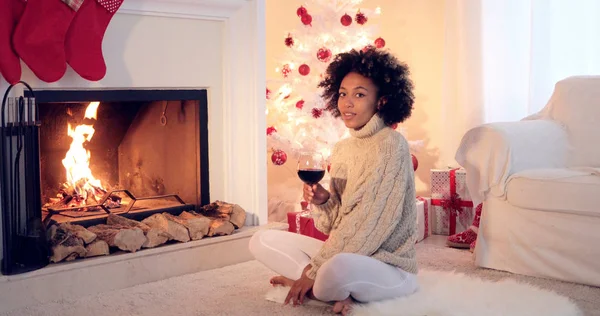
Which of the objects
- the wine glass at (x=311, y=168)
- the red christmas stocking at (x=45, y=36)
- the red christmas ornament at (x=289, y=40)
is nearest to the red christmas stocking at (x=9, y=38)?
the red christmas stocking at (x=45, y=36)

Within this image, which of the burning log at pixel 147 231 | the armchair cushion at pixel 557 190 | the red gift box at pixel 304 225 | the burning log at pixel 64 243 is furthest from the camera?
the red gift box at pixel 304 225

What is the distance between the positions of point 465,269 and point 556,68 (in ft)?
4.77

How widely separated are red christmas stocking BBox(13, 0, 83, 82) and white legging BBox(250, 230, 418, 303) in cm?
99

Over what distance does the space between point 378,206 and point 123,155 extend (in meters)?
1.43

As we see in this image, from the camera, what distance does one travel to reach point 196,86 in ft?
10.4

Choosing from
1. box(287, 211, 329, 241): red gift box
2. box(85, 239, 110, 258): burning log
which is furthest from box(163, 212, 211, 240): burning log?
box(287, 211, 329, 241): red gift box

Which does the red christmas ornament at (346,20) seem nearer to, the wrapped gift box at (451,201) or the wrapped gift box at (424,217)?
the wrapped gift box at (451,201)

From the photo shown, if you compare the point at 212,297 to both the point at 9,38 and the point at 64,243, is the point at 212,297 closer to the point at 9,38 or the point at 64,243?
the point at 64,243

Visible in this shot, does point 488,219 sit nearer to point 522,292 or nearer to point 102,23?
point 522,292

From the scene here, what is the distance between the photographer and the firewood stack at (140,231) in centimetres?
265

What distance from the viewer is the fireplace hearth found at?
8.27 ft

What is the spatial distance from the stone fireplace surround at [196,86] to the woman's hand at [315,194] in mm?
728

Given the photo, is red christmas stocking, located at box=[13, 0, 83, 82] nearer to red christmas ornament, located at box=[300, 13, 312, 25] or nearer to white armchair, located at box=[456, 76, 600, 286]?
red christmas ornament, located at box=[300, 13, 312, 25]

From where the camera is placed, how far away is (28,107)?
250 centimetres
